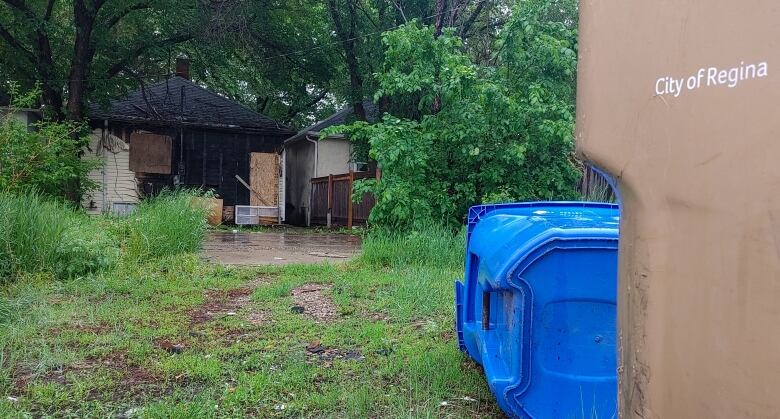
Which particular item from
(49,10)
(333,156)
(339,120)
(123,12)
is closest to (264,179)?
(333,156)

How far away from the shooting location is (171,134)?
21.0 m

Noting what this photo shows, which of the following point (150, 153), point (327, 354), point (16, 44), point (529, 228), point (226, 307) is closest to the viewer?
point (529, 228)

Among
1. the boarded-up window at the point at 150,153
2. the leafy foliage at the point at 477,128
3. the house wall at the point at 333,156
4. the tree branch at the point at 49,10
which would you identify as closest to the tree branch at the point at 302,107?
the house wall at the point at 333,156

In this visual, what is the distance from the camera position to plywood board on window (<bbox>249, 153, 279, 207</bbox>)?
21.8 metres

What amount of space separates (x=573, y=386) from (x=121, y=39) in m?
19.4

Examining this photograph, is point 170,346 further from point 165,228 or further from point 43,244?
point 165,228

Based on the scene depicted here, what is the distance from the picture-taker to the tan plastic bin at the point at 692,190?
Answer: 121cm

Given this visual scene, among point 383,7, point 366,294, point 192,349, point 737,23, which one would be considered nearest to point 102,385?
point 192,349

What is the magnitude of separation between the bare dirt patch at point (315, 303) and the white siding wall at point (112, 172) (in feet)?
48.2

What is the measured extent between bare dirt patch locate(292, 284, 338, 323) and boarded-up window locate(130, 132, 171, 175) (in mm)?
15076

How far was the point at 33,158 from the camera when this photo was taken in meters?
9.08

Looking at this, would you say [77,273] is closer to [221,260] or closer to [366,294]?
[221,260]

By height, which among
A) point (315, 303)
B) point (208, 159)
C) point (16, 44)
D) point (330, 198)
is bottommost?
point (315, 303)

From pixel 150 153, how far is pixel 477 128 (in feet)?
47.9
